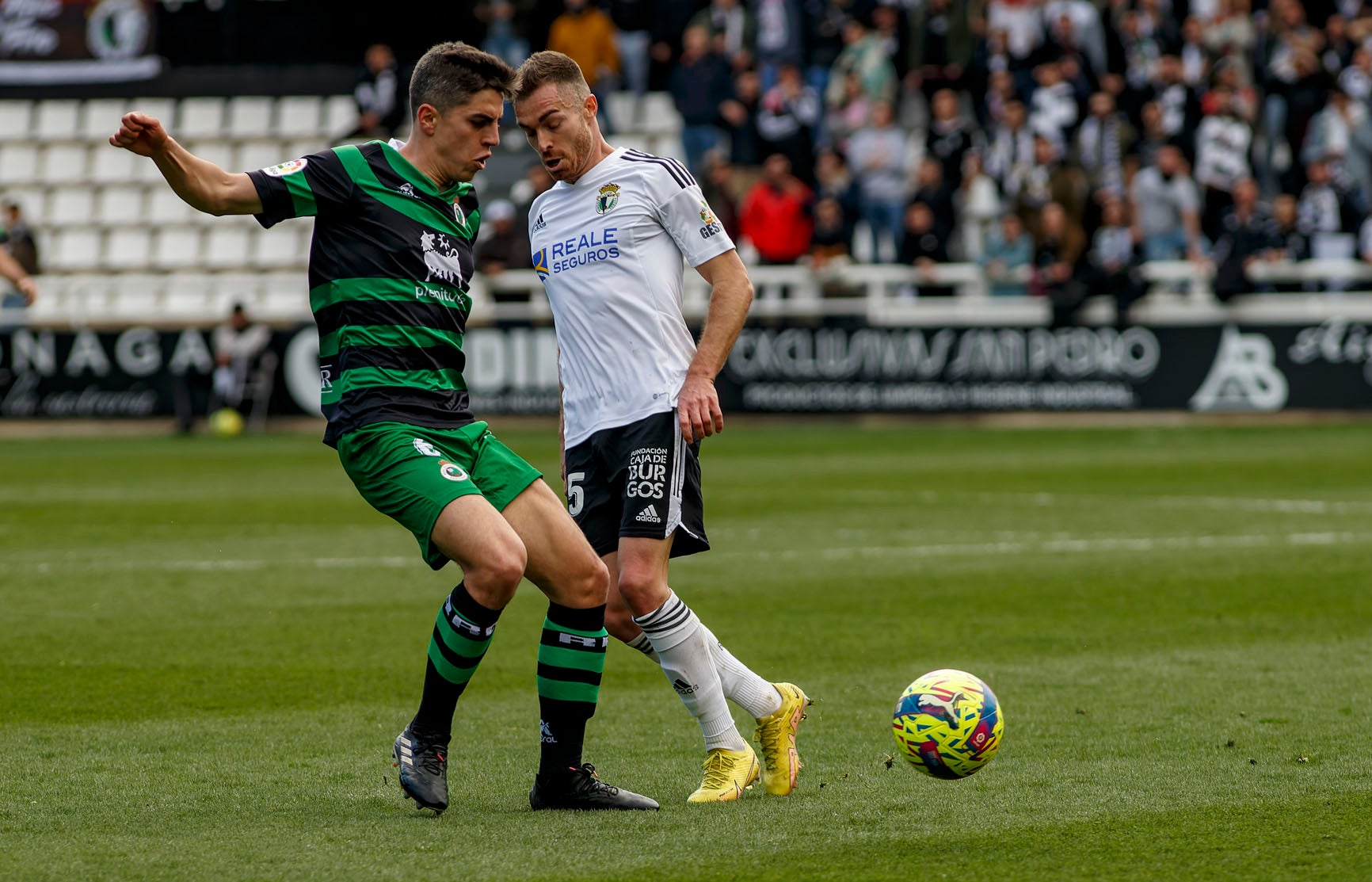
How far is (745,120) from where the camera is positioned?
22.8 m

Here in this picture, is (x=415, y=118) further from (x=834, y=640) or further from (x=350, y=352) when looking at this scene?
(x=834, y=640)

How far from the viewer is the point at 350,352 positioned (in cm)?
533

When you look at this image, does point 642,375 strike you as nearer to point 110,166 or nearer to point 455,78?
point 455,78

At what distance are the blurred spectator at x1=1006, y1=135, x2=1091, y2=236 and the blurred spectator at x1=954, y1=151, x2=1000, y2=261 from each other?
1.11ft

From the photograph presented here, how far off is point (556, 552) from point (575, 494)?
45 cm

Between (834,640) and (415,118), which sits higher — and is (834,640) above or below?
below

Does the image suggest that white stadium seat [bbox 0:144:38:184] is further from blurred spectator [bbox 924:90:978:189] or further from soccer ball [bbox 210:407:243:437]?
blurred spectator [bbox 924:90:978:189]

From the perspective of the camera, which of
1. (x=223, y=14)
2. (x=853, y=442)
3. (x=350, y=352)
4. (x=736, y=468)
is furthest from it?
(x=223, y=14)

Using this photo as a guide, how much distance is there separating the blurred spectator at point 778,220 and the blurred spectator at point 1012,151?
2.21 metres

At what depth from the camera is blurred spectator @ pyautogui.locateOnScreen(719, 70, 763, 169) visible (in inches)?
892

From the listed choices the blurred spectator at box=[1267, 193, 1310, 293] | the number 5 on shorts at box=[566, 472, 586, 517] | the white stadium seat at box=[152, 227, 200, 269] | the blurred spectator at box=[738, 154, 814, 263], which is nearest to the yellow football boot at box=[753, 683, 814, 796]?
the number 5 on shorts at box=[566, 472, 586, 517]

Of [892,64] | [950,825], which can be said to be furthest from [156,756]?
[892,64]

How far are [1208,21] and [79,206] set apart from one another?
16.2 meters

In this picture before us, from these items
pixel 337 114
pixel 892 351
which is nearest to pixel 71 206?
pixel 337 114
